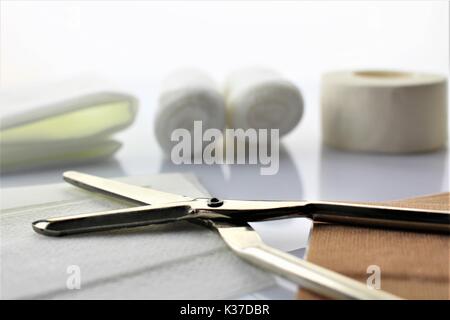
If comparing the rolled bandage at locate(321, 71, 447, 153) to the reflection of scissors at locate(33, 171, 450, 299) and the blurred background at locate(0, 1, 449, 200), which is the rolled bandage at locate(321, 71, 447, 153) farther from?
the reflection of scissors at locate(33, 171, 450, 299)

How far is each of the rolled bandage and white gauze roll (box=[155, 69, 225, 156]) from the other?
0.15 meters

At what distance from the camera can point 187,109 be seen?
2.71 feet

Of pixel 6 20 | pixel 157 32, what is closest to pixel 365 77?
pixel 157 32

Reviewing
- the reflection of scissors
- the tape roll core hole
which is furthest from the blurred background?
the reflection of scissors

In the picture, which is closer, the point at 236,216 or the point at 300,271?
the point at 300,271

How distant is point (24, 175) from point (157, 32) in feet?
1.90

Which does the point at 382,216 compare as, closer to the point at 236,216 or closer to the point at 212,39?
the point at 236,216

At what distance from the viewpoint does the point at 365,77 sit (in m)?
0.91

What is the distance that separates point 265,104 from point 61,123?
25cm

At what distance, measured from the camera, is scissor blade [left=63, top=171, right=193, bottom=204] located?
55cm

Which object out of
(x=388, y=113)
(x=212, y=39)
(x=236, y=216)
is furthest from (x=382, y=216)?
(x=212, y=39)
